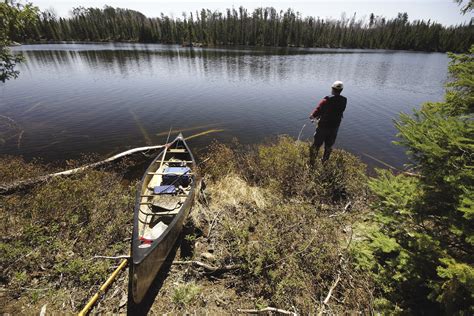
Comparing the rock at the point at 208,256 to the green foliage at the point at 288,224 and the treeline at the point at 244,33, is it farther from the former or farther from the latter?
the treeline at the point at 244,33

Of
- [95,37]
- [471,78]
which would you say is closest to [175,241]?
[471,78]

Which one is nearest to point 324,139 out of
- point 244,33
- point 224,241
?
point 224,241

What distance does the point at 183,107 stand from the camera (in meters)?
19.7

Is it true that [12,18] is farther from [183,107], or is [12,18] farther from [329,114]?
[183,107]

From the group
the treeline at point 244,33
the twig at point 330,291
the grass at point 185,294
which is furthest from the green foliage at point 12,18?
the treeline at point 244,33

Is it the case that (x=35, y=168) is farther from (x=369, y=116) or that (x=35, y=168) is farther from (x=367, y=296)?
(x=369, y=116)

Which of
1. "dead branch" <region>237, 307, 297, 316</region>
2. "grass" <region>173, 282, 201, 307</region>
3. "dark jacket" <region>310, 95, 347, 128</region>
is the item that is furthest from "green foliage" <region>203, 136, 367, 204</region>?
"grass" <region>173, 282, 201, 307</region>

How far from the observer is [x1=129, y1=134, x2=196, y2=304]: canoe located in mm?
4559

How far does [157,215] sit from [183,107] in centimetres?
1446

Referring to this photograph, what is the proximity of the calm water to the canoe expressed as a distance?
456 centimetres

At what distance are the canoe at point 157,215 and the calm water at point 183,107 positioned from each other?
180 inches

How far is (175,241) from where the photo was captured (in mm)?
6176

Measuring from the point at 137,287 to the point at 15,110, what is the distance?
2111 cm

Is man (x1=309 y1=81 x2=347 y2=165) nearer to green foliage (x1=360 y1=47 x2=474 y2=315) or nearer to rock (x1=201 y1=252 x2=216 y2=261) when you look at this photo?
green foliage (x1=360 y1=47 x2=474 y2=315)
